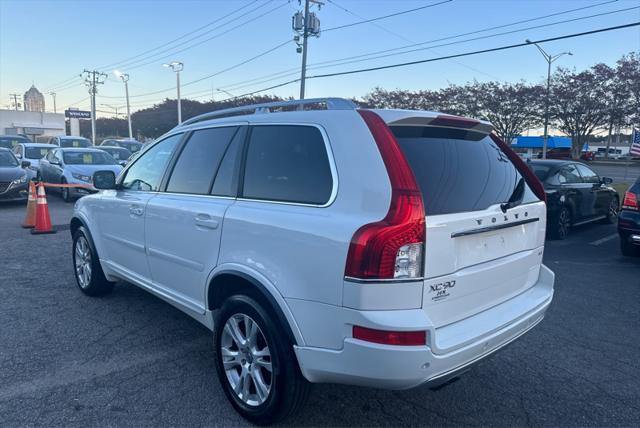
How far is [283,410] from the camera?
2.71m

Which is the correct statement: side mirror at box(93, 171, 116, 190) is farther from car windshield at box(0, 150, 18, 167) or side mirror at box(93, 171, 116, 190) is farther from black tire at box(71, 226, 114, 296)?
car windshield at box(0, 150, 18, 167)

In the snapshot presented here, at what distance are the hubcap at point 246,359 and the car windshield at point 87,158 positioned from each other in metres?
13.1

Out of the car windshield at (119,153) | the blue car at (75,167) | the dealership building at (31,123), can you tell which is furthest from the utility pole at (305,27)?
the dealership building at (31,123)

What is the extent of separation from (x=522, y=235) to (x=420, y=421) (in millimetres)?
1342

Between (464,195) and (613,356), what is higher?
(464,195)

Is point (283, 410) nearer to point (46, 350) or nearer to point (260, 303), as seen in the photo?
point (260, 303)

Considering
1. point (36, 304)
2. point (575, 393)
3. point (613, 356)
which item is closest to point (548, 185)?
point (613, 356)

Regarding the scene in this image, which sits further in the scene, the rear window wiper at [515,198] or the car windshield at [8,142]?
the car windshield at [8,142]

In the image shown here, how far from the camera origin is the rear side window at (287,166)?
2615 millimetres

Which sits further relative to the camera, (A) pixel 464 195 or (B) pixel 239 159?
(B) pixel 239 159

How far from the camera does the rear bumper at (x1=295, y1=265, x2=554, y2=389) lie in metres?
2.25

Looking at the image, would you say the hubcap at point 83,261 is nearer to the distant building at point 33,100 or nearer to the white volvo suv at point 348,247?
the white volvo suv at point 348,247

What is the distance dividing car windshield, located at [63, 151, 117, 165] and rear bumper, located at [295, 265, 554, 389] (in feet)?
45.6

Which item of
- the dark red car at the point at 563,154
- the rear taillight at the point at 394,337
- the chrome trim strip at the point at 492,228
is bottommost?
the rear taillight at the point at 394,337
